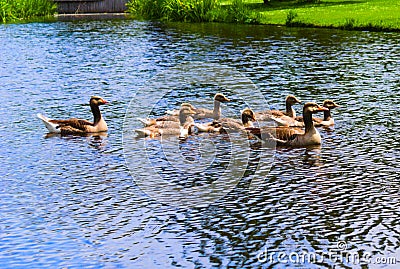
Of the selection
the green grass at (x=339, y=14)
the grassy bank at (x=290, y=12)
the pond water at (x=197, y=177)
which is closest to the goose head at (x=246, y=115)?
the pond water at (x=197, y=177)

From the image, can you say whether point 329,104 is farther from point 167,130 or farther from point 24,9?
point 24,9

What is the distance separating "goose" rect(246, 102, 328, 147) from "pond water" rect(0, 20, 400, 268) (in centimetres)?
49

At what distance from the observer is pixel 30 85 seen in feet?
109

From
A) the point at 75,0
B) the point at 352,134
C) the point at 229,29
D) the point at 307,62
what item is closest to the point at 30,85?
the point at 307,62

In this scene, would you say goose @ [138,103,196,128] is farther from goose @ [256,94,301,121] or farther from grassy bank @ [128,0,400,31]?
grassy bank @ [128,0,400,31]

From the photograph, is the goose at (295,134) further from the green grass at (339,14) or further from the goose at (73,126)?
the green grass at (339,14)

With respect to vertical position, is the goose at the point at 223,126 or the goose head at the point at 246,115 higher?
the goose head at the point at 246,115

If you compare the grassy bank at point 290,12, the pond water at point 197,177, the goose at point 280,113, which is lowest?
the pond water at point 197,177

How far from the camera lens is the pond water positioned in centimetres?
1498

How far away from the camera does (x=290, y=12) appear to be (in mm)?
56188

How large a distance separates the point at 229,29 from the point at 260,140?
33153 millimetres

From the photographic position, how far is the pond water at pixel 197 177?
14980 millimetres

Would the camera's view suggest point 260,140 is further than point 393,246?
Yes

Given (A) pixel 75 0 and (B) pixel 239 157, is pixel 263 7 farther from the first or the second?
(B) pixel 239 157
